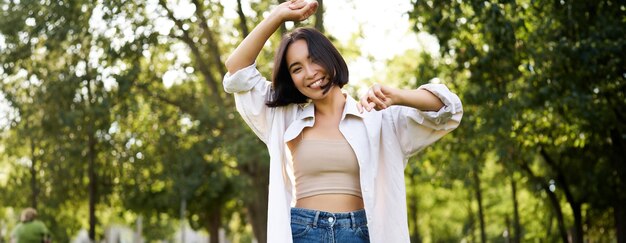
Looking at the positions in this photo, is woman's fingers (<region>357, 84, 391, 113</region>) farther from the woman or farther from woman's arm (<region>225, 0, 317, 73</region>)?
woman's arm (<region>225, 0, 317, 73</region>)

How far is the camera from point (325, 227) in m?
3.56

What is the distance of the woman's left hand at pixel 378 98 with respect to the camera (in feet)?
11.0

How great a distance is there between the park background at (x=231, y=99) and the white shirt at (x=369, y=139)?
8.92m

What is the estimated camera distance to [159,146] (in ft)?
75.3

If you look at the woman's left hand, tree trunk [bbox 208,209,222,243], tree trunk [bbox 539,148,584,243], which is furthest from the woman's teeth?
tree trunk [bbox 208,209,222,243]

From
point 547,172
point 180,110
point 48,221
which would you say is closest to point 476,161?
point 547,172

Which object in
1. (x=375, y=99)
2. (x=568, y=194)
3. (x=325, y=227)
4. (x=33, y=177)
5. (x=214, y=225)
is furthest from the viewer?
(x=214, y=225)

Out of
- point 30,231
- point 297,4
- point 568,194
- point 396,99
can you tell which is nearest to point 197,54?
point 30,231

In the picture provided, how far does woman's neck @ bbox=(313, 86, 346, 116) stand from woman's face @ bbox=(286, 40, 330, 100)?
2.6 inches

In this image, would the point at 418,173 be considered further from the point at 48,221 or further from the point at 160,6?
the point at 48,221

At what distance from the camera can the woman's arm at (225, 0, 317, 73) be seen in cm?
365

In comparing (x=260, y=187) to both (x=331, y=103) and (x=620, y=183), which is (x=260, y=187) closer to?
(x=620, y=183)

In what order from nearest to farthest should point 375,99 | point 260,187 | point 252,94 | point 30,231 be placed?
point 375,99 → point 252,94 → point 30,231 → point 260,187

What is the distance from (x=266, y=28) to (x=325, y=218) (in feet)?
2.45
